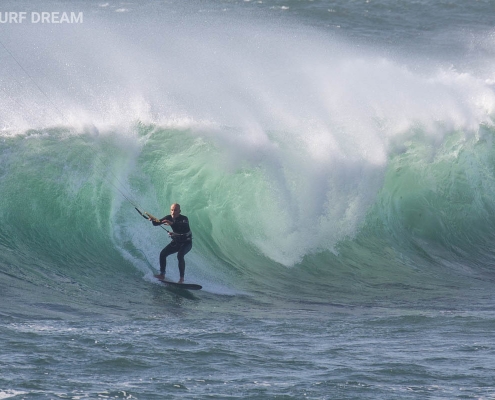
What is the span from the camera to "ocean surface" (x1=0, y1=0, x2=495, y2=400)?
830 centimetres

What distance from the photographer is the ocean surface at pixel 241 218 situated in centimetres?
830

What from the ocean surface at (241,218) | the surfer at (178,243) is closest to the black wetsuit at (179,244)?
the surfer at (178,243)

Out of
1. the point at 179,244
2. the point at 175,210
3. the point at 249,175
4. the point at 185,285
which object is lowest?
the point at 185,285

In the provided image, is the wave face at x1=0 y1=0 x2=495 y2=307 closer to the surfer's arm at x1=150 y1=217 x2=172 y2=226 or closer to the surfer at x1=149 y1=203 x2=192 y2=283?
the surfer at x1=149 y1=203 x2=192 y2=283

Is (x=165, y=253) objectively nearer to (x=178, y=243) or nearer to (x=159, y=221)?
(x=178, y=243)

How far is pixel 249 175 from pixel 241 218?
2.67ft

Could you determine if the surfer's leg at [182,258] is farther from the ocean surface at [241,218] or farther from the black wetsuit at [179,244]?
the ocean surface at [241,218]

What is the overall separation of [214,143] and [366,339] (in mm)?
6664

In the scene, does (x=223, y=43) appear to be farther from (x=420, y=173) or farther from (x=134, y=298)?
(x=134, y=298)

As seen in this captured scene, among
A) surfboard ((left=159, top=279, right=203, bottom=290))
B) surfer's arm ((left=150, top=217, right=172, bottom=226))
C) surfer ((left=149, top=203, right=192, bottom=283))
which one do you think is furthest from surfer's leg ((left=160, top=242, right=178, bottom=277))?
surfer's arm ((left=150, top=217, right=172, bottom=226))

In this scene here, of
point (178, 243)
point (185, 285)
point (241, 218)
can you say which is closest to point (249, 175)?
point (241, 218)

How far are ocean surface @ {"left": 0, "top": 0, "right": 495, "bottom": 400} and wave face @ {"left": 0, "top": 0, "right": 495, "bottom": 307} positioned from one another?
0.04m

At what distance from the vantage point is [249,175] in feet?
49.8

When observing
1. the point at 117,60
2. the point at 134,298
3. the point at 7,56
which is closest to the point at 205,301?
the point at 134,298
